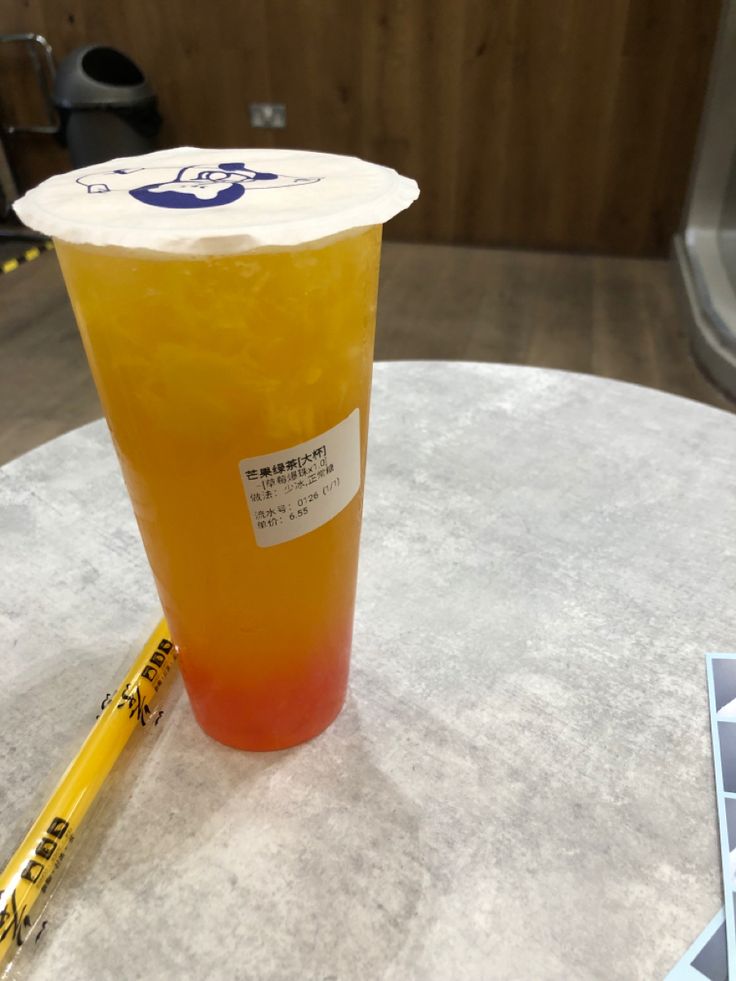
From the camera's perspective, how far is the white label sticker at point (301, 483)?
0.40m

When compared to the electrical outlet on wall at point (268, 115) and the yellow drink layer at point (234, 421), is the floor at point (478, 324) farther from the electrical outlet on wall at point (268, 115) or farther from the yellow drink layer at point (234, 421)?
the yellow drink layer at point (234, 421)

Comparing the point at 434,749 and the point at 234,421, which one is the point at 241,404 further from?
the point at 434,749

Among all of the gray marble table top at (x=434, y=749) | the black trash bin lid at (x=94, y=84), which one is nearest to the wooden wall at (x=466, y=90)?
the black trash bin lid at (x=94, y=84)

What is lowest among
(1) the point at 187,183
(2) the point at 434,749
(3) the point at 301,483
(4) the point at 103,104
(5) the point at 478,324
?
(5) the point at 478,324

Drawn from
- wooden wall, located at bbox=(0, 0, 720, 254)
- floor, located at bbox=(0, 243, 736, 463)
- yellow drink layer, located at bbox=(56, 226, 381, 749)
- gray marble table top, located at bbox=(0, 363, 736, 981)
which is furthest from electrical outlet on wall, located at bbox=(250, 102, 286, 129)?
yellow drink layer, located at bbox=(56, 226, 381, 749)

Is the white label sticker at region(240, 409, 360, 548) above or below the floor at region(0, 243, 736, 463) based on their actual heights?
above

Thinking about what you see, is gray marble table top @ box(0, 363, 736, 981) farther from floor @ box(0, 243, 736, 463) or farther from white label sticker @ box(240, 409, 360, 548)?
floor @ box(0, 243, 736, 463)

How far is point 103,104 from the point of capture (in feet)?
8.59

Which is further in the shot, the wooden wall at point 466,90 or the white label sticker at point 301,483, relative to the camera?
the wooden wall at point 466,90

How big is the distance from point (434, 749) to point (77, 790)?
226 mm

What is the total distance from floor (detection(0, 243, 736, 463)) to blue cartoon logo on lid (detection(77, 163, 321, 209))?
1550mm

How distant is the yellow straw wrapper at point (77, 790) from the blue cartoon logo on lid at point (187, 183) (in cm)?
33

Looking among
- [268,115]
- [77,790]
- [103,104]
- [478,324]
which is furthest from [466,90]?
[77,790]

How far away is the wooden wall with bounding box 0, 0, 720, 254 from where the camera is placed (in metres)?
2.51
